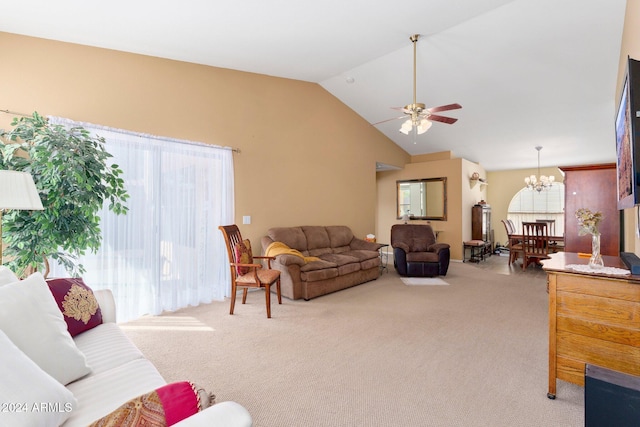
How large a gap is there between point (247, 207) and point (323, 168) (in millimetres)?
1901

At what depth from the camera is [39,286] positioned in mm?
1479

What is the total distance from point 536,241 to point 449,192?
7.23 feet

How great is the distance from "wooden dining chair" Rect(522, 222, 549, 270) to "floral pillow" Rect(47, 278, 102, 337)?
6889mm

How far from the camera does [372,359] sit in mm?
2514

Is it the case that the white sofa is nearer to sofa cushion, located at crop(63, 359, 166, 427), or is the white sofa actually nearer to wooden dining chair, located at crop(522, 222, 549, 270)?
sofa cushion, located at crop(63, 359, 166, 427)

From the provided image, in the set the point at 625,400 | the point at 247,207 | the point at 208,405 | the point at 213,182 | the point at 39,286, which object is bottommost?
the point at 625,400

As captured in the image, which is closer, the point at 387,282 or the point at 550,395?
the point at 550,395

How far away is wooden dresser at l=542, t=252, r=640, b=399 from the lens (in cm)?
178

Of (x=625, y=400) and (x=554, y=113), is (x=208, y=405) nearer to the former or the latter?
(x=625, y=400)

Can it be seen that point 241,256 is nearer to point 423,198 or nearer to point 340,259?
point 340,259

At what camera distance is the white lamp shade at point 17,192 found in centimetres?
175

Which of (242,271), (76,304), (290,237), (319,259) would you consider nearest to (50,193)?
(76,304)

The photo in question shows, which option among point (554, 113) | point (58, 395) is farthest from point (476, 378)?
point (554, 113)

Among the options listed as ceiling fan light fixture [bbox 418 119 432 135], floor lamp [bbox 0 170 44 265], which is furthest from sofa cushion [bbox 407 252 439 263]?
floor lamp [bbox 0 170 44 265]
